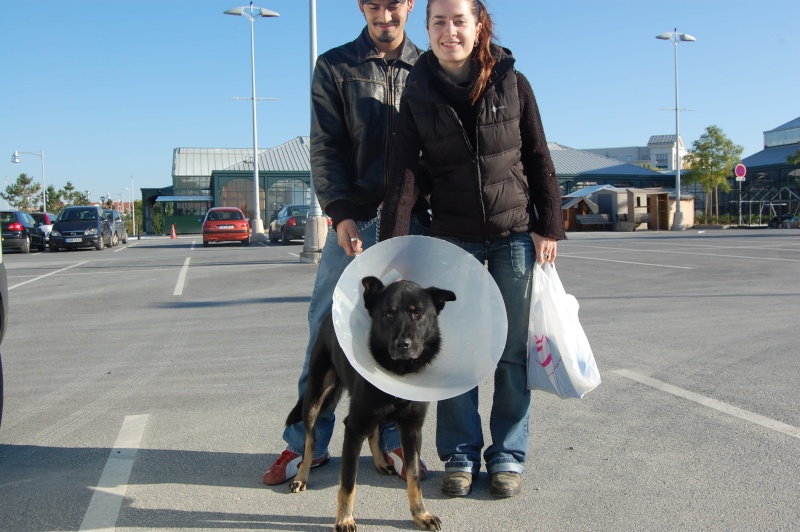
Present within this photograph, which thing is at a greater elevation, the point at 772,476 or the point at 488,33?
the point at 488,33

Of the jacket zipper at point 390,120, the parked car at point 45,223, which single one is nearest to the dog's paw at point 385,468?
the jacket zipper at point 390,120

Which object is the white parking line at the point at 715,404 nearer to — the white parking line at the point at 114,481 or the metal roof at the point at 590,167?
the white parking line at the point at 114,481

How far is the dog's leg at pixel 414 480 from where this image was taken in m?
2.99

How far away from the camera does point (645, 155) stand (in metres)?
124

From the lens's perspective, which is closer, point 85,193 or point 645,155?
point 85,193

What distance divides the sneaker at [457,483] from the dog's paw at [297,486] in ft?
2.19

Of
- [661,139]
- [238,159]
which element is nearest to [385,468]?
[238,159]

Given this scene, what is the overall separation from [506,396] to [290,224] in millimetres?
24380

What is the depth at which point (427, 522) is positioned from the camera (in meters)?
2.99

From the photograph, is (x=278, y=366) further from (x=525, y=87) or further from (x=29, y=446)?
(x=525, y=87)

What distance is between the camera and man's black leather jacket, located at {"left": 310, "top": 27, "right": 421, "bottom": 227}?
3.61m

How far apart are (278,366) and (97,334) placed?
301 centimetres

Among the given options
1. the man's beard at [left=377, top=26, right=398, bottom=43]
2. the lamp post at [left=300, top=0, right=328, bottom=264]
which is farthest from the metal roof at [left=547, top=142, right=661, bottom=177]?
the man's beard at [left=377, top=26, right=398, bottom=43]

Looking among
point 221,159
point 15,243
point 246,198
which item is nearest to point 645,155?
point 221,159
